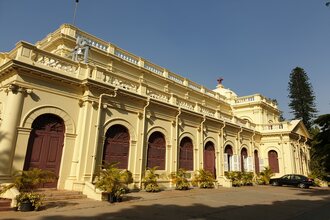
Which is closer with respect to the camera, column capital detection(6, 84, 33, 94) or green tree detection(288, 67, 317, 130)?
column capital detection(6, 84, 33, 94)

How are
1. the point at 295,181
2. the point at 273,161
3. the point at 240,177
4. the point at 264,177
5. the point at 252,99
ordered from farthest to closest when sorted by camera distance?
the point at 252,99
the point at 273,161
the point at 264,177
the point at 295,181
the point at 240,177

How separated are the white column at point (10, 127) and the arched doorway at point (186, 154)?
9.66 metres

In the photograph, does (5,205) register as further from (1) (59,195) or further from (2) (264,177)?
(2) (264,177)

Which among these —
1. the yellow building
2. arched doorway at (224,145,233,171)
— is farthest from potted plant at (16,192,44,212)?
arched doorway at (224,145,233,171)

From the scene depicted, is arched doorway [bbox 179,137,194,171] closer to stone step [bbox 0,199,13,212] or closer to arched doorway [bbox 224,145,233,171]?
arched doorway [bbox 224,145,233,171]

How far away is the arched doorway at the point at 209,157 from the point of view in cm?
1819

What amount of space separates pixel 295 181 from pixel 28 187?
2053 cm

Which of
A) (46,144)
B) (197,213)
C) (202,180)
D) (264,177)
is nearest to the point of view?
(197,213)

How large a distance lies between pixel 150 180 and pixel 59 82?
644cm

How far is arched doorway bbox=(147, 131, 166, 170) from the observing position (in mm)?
14289

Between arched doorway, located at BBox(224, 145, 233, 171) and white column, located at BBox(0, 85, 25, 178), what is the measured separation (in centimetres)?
1460

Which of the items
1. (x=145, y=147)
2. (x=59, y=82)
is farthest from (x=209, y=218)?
(x=59, y=82)

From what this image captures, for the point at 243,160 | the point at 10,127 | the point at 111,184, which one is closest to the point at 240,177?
the point at 243,160

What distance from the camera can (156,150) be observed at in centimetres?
1463
